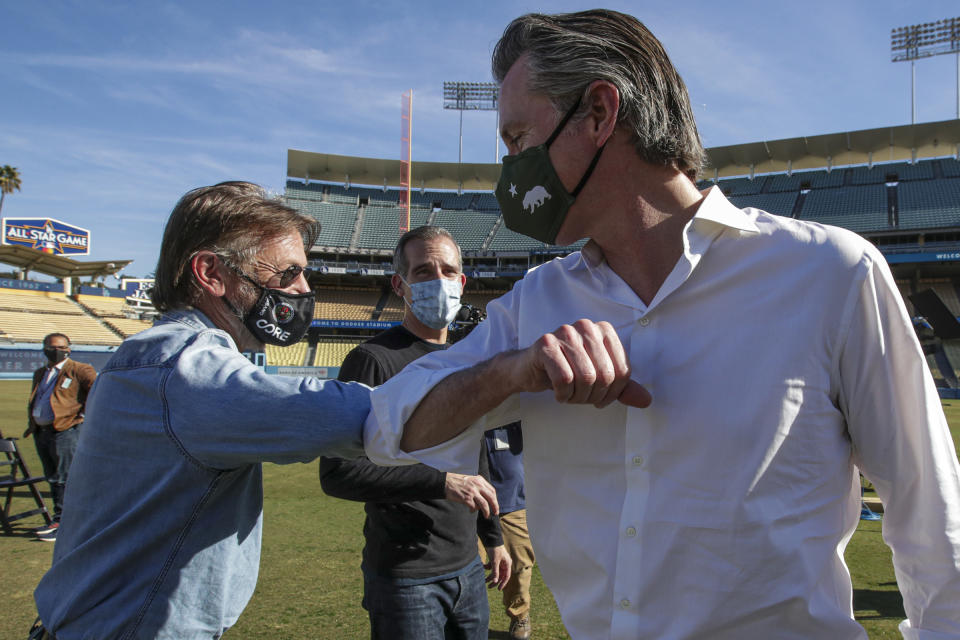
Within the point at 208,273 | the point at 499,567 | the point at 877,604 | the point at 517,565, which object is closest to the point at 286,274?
the point at 208,273

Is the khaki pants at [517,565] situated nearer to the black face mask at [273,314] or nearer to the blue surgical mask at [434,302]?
the blue surgical mask at [434,302]

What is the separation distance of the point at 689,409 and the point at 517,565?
12.6 feet

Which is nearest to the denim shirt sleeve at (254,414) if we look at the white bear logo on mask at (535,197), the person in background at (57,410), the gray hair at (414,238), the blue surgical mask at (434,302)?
the white bear logo on mask at (535,197)

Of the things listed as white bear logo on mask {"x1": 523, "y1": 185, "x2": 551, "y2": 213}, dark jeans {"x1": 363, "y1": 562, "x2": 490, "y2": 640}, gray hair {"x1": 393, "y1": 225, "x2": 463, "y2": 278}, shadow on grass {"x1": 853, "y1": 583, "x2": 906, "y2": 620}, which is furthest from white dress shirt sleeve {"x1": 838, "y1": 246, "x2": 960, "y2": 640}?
shadow on grass {"x1": 853, "y1": 583, "x2": 906, "y2": 620}

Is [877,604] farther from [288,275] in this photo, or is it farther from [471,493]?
[288,275]

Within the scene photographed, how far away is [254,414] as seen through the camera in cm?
142

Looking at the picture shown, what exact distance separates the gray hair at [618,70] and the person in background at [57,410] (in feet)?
26.7

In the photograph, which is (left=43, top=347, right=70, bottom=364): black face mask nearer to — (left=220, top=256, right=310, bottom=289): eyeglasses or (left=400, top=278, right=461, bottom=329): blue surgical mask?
(left=400, top=278, right=461, bottom=329): blue surgical mask

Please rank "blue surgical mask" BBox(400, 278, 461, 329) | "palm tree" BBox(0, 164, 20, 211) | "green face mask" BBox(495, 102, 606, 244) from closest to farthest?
"green face mask" BBox(495, 102, 606, 244) → "blue surgical mask" BBox(400, 278, 461, 329) → "palm tree" BBox(0, 164, 20, 211)

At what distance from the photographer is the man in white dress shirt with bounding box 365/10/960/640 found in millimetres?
1250

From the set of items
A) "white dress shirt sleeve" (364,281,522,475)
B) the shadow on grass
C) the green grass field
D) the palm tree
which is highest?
the palm tree

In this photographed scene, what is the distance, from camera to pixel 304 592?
5.14 metres

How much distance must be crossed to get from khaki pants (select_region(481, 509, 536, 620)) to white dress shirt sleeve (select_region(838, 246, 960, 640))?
3417 millimetres

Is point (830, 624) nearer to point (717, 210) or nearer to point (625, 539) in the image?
point (625, 539)
